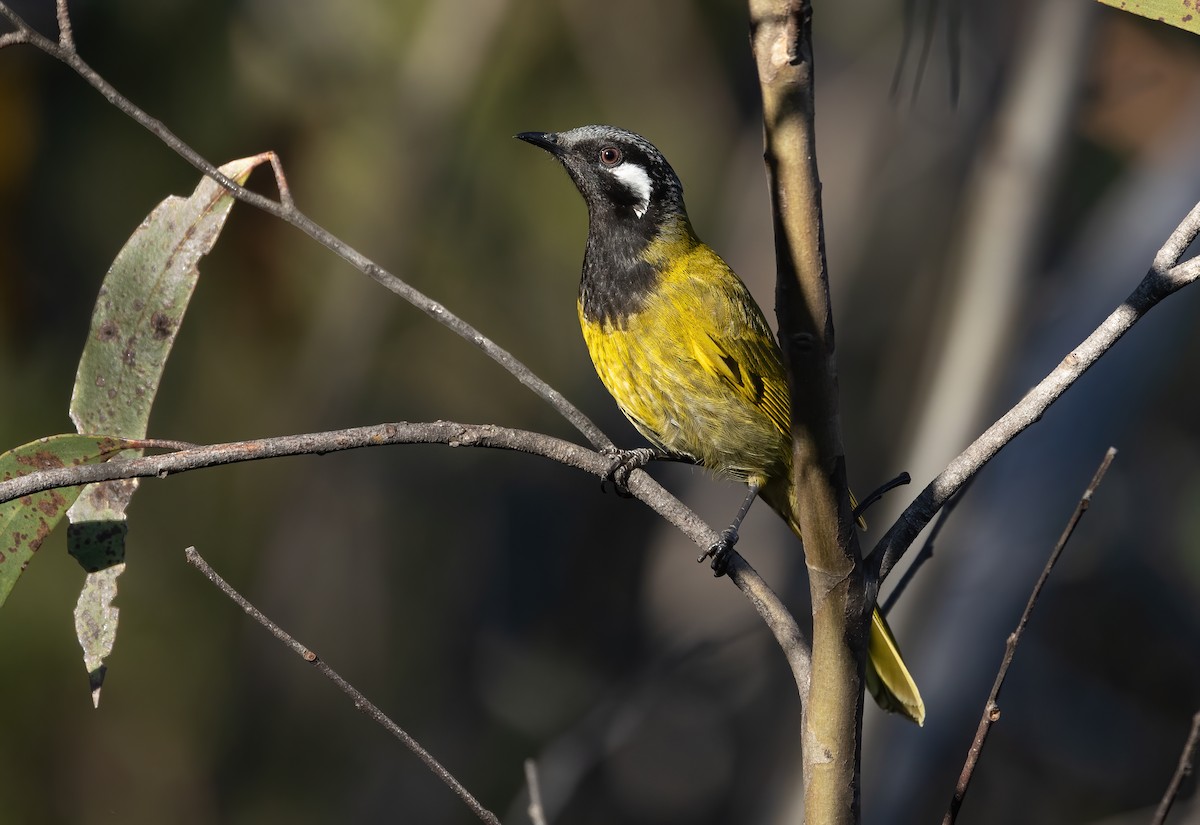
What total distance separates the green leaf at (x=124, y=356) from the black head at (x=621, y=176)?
139cm

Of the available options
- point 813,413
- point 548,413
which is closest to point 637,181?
point 813,413

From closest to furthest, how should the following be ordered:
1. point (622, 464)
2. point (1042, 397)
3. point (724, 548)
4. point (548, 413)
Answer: point (1042, 397), point (724, 548), point (622, 464), point (548, 413)

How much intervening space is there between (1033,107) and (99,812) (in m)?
5.58

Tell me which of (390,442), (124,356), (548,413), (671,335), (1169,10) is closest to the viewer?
(390,442)

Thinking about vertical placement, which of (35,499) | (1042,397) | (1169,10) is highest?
(1169,10)

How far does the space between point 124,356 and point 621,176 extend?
181 centimetres

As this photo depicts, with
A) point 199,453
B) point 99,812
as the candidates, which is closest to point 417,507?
point 99,812

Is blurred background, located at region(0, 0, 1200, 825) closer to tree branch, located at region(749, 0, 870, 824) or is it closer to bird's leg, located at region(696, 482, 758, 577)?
bird's leg, located at region(696, 482, 758, 577)

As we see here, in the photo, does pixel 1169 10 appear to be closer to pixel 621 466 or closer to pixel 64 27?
pixel 621 466

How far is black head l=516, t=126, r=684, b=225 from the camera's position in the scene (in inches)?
148

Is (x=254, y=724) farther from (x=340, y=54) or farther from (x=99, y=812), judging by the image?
(x=340, y=54)

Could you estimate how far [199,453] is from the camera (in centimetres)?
180

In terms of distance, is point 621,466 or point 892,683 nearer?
point 621,466

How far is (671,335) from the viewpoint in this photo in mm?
3434
